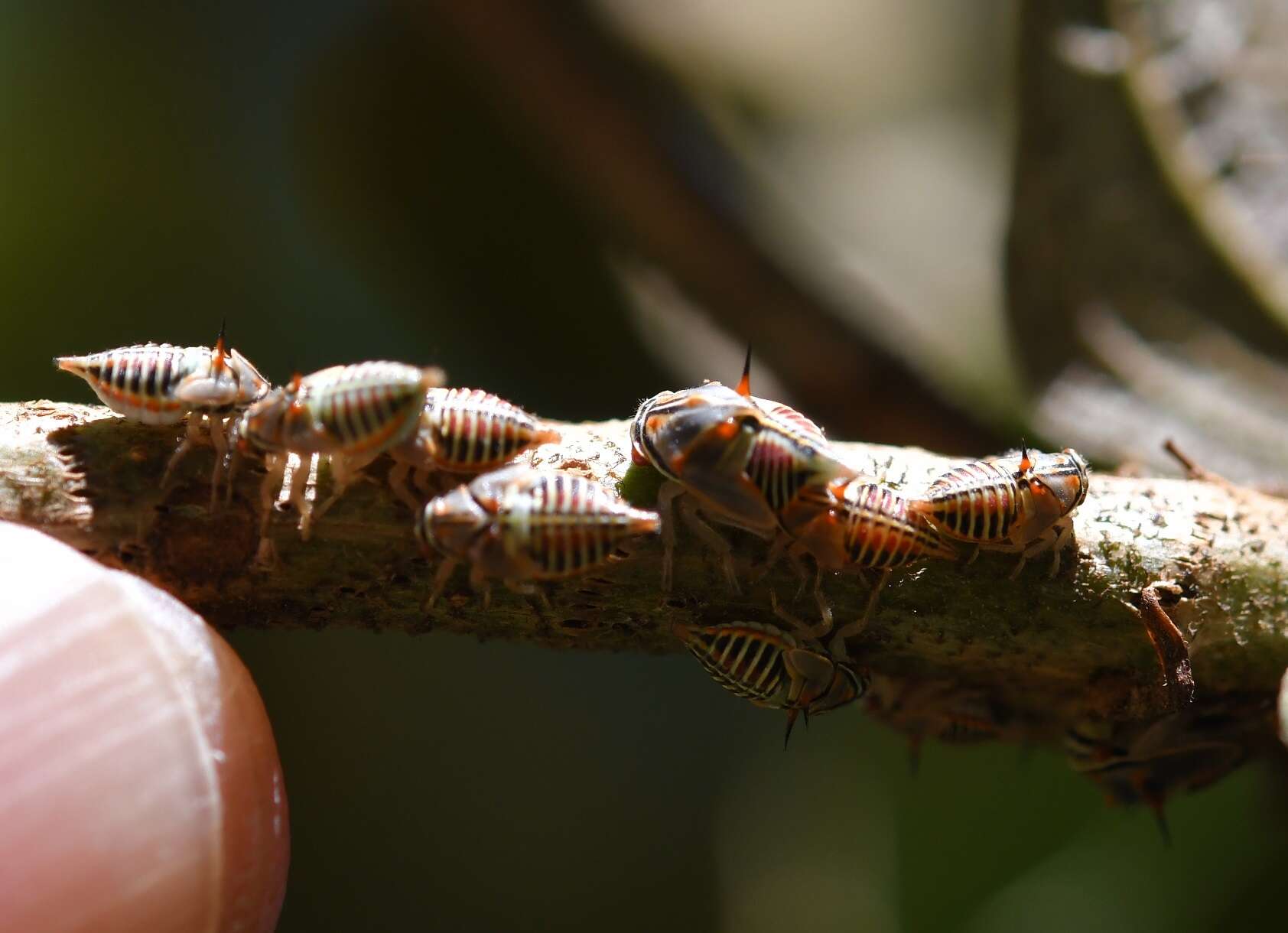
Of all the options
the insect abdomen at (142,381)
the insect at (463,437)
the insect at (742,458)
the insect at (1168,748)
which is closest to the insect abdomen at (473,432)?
the insect at (463,437)

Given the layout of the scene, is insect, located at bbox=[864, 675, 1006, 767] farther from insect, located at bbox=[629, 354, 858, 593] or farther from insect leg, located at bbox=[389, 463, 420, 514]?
insect leg, located at bbox=[389, 463, 420, 514]

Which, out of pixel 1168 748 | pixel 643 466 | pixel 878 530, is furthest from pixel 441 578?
pixel 1168 748

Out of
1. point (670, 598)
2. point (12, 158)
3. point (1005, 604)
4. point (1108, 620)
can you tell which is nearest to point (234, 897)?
point (670, 598)

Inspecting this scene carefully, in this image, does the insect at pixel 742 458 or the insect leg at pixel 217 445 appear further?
the insect leg at pixel 217 445

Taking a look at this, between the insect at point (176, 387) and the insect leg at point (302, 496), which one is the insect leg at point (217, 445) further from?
the insect leg at point (302, 496)

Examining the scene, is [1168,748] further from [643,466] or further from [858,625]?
[643,466]

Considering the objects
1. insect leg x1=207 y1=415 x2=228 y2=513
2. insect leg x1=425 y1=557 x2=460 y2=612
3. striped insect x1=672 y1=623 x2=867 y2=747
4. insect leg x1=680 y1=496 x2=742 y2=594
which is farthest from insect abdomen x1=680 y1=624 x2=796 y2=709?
insect leg x1=207 y1=415 x2=228 y2=513
